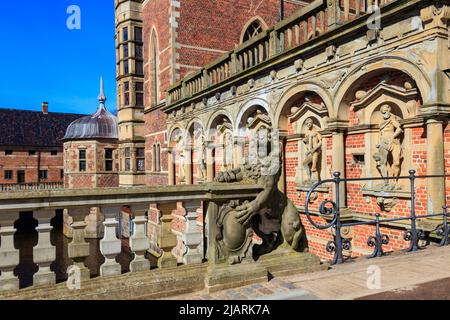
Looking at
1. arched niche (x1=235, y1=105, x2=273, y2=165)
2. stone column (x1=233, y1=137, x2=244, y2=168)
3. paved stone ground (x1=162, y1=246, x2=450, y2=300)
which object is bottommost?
paved stone ground (x1=162, y1=246, x2=450, y2=300)

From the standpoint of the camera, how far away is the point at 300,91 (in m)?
8.63

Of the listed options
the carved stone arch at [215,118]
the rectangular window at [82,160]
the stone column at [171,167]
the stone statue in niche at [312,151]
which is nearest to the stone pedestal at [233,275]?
the stone statue in niche at [312,151]

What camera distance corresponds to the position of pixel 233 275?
3404 millimetres

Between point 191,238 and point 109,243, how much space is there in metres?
0.84

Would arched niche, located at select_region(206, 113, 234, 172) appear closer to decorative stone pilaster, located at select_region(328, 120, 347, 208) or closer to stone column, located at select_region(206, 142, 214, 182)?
stone column, located at select_region(206, 142, 214, 182)

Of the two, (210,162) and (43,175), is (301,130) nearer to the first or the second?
(210,162)

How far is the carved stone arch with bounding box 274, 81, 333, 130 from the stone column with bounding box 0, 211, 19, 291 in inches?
262

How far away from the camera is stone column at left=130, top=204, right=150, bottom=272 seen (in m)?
3.34

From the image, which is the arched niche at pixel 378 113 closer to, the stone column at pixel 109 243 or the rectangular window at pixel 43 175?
the stone column at pixel 109 243

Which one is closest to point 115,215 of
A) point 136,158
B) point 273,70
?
point 273,70

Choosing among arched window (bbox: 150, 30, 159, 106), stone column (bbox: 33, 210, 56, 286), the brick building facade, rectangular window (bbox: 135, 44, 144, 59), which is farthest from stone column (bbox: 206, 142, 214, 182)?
the brick building facade

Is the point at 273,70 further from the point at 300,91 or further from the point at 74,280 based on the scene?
the point at 74,280

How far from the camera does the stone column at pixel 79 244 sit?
121 inches

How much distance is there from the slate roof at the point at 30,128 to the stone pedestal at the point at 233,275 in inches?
1706
